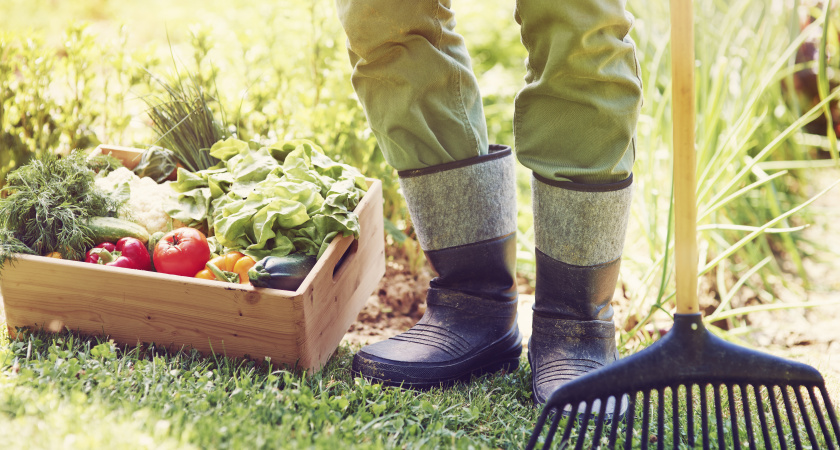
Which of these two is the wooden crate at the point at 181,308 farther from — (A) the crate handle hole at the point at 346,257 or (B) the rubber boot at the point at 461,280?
(B) the rubber boot at the point at 461,280

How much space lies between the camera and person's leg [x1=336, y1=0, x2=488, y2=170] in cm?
155

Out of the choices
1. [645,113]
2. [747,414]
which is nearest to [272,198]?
[747,414]

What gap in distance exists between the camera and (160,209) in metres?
1.99

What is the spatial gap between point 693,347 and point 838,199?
2.20m

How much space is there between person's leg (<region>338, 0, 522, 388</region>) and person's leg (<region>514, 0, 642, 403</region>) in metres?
0.13

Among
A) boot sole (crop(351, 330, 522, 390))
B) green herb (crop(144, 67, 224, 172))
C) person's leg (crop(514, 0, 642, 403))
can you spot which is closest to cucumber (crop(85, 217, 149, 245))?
green herb (crop(144, 67, 224, 172))

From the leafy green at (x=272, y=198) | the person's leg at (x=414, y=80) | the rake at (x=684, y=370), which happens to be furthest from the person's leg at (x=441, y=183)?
the rake at (x=684, y=370)

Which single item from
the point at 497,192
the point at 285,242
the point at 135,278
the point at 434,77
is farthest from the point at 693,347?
the point at 135,278

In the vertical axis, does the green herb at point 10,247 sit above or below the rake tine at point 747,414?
above

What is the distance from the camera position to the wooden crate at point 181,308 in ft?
5.22

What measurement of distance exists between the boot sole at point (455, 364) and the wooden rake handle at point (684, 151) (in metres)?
0.56

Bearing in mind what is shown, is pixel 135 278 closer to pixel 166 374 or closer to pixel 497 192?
pixel 166 374

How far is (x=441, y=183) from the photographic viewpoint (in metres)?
1.70

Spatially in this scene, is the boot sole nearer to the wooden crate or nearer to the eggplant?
the wooden crate
